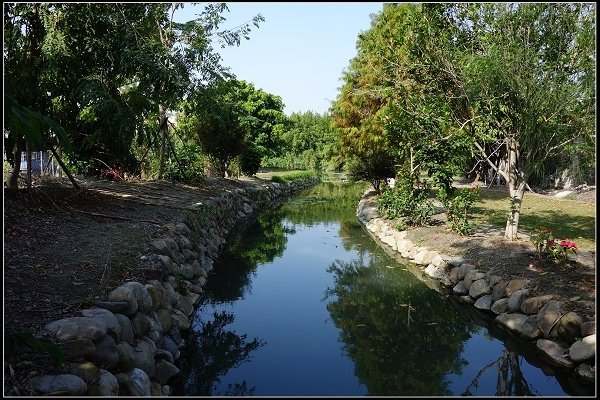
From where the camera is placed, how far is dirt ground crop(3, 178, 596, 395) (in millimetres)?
5301

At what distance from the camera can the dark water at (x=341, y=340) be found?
240 inches

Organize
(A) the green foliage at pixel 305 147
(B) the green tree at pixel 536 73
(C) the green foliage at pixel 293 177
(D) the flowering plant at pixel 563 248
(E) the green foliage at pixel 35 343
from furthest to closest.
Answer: (A) the green foliage at pixel 305 147 → (C) the green foliage at pixel 293 177 → (B) the green tree at pixel 536 73 → (D) the flowering plant at pixel 563 248 → (E) the green foliage at pixel 35 343

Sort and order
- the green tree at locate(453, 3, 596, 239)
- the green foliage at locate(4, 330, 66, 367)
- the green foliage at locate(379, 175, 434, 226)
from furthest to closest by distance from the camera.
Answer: the green foliage at locate(379, 175, 434, 226)
the green tree at locate(453, 3, 596, 239)
the green foliage at locate(4, 330, 66, 367)

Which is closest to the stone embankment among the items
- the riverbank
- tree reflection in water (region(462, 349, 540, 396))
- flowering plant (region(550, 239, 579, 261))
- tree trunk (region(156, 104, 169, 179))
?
the riverbank

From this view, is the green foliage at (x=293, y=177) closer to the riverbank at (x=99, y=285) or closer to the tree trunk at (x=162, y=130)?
the tree trunk at (x=162, y=130)

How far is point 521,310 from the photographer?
24.8 ft

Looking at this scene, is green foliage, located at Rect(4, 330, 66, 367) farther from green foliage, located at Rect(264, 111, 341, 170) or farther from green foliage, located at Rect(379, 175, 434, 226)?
green foliage, located at Rect(264, 111, 341, 170)

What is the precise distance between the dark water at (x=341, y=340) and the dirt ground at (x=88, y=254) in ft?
4.09

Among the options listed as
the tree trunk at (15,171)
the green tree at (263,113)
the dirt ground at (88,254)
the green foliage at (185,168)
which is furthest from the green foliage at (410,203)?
the green tree at (263,113)

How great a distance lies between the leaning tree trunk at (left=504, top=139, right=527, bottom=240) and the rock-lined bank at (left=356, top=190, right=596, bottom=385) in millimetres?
1644

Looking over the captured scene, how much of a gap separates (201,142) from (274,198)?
712 centimetres

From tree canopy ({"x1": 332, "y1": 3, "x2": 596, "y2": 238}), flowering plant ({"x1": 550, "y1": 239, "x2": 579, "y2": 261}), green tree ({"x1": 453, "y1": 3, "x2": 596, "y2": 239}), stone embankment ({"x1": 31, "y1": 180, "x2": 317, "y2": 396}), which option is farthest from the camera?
tree canopy ({"x1": 332, "y1": 3, "x2": 596, "y2": 238})

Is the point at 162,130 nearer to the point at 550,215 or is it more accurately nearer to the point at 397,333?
the point at 397,333

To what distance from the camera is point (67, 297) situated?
5527 millimetres
